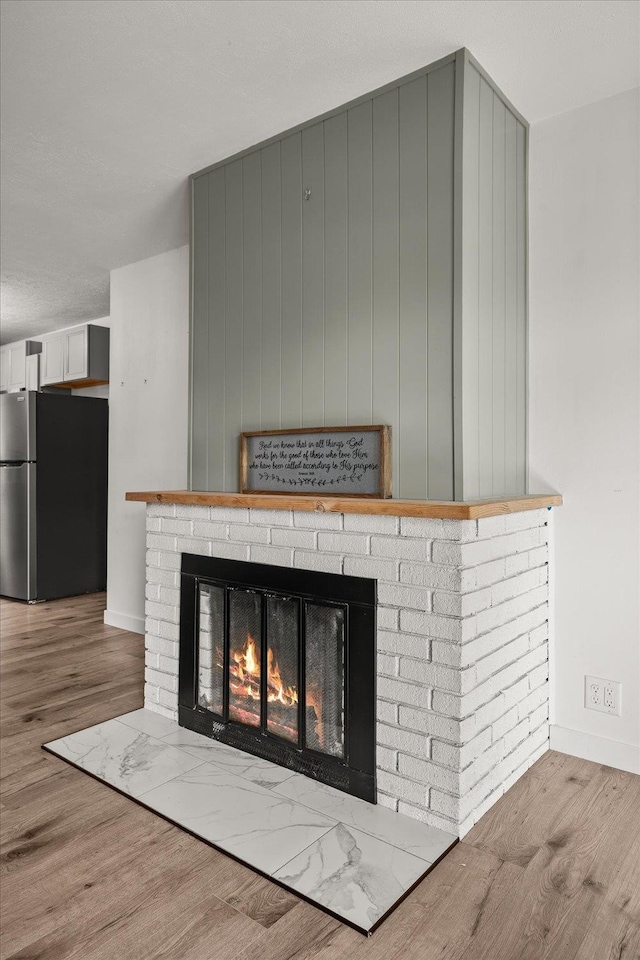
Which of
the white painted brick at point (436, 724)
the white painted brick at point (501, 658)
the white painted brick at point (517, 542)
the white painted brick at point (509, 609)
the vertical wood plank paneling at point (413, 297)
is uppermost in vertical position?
the vertical wood plank paneling at point (413, 297)

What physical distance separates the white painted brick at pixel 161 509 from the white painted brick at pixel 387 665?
1157 millimetres

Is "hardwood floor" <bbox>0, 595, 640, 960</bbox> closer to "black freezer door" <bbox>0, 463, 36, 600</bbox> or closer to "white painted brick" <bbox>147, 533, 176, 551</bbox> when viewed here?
"white painted brick" <bbox>147, 533, 176, 551</bbox>

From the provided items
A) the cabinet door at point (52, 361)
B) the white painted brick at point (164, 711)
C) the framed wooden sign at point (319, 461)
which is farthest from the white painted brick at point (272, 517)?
the cabinet door at point (52, 361)

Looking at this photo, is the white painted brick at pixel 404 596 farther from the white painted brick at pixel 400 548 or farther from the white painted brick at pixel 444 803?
the white painted brick at pixel 444 803

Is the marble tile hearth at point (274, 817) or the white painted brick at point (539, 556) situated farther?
the white painted brick at point (539, 556)

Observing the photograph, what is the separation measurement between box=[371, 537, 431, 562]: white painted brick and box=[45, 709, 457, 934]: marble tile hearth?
2.62 feet

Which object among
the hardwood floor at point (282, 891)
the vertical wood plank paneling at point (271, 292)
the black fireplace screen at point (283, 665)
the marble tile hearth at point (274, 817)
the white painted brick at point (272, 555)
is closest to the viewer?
the hardwood floor at point (282, 891)

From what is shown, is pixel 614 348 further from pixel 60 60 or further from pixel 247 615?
pixel 60 60

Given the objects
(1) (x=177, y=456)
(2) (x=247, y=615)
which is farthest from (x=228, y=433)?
(1) (x=177, y=456)

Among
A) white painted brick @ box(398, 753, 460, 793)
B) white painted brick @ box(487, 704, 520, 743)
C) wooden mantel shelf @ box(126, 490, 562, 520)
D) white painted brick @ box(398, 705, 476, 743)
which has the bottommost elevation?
white painted brick @ box(398, 753, 460, 793)

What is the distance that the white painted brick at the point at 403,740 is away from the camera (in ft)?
6.37

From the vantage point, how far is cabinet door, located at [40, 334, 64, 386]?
17.9 feet

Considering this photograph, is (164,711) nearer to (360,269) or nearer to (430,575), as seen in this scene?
(430,575)

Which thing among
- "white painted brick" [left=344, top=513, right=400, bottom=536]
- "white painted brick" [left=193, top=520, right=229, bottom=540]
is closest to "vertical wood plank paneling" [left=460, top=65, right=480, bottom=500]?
"white painted brick" [left=344, top=513, right=400, bottom=536]
